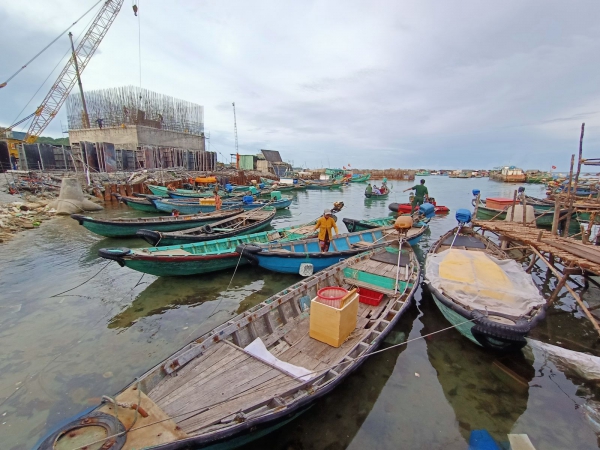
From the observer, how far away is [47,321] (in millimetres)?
8141

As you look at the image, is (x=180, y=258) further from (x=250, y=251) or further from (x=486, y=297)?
(x=486, y=297)

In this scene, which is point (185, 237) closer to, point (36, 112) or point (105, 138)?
point (105, 138)

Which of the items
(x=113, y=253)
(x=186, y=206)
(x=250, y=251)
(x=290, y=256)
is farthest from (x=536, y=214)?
(x=186, y=206)

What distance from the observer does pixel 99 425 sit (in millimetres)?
3262

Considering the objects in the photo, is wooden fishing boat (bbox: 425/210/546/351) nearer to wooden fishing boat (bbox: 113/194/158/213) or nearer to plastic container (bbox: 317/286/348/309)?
plastic container (bbox: 317/286/348/309)

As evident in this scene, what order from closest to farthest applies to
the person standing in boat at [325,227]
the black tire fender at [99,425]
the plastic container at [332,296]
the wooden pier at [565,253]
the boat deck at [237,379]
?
the black tire fender at [99,425]
the boat deck at [237,379]
the plastic container at [332,296]
the wooden pier at [565,253]
the person standing in boat at [325,227]

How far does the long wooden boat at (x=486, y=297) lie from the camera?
18.7ft

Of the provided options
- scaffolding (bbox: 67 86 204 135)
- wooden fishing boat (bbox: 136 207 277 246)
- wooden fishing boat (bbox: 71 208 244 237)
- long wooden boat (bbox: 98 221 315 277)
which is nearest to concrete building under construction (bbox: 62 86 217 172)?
scaffolding (bbox: 67 86 204 135)

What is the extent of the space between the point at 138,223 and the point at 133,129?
102ft

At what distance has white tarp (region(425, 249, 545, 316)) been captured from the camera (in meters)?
6.43

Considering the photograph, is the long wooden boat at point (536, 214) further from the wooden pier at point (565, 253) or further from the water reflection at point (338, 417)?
the water reflection at point (338, 417)

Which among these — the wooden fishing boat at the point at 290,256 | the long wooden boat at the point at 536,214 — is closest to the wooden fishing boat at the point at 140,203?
the wooden fishing boat at the point at 290,256

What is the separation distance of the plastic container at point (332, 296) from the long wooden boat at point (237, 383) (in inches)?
6.3

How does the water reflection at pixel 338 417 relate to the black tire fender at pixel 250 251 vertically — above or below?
below
